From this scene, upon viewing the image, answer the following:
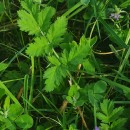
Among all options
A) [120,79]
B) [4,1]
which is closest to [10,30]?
[4,1]

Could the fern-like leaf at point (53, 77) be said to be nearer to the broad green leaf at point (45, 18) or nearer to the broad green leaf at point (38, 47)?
the broad green leaf at point (38, 47)

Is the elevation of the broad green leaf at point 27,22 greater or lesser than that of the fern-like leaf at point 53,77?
greater

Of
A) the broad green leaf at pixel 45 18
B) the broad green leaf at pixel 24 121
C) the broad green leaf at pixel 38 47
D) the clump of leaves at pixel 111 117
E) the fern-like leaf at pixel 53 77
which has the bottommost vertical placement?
the clump of leaves at pixel 111 117

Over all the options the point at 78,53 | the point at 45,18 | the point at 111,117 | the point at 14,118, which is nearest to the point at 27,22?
the point at 45,18

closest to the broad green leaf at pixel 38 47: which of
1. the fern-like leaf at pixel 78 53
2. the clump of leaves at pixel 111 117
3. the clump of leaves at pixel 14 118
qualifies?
Result: the fern-like leaf at pixel 78 53

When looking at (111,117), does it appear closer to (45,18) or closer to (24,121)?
(24,121)

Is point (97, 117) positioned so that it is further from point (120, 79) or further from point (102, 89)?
point (120, 79)

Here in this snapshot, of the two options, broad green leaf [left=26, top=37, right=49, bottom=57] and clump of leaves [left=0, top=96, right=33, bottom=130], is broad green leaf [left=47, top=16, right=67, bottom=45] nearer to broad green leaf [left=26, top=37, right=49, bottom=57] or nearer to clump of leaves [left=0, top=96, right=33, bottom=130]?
broad green leaf [left=26, top=37, right=49, bottom=57]
